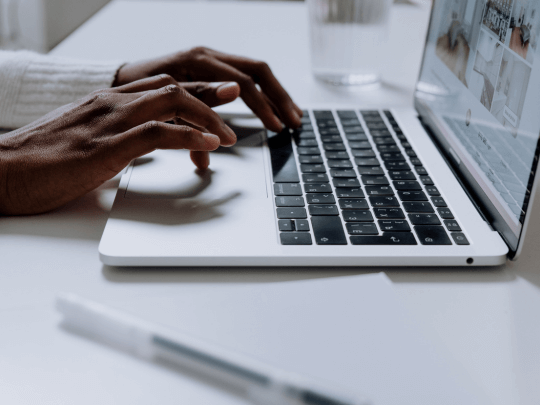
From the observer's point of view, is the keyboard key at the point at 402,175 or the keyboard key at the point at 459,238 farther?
the keyboard key at the point at 402,175

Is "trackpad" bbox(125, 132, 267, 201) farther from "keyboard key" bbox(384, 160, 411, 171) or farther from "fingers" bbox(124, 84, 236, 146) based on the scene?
"keyboard key" bbox(384, 160, 411, 171)

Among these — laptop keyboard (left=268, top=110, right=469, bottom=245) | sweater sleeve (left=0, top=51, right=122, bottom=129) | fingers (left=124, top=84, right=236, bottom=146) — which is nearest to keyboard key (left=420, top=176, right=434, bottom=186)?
laptop keyboard (left=268, top=110, right=469, bottom=245)

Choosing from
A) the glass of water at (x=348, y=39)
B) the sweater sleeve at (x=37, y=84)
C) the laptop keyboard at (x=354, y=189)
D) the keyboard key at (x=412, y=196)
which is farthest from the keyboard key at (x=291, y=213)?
the glass of water at (x=348, y=39)

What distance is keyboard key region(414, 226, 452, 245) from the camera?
452 mm

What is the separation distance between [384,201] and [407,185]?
0.16ft

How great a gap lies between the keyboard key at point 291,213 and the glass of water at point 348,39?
48 centimetres

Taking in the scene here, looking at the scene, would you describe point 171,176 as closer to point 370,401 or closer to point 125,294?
point 125,294

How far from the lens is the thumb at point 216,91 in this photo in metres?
0.63

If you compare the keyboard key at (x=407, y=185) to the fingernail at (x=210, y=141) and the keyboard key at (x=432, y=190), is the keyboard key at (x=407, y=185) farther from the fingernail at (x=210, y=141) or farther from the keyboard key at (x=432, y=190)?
the fingernail at (x=210, y=141)

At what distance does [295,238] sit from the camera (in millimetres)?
449

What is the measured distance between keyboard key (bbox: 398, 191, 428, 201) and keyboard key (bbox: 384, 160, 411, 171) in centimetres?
6

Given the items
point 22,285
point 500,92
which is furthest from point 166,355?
point 500,92

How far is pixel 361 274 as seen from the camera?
1.42ft

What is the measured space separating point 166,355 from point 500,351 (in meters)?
0.23
